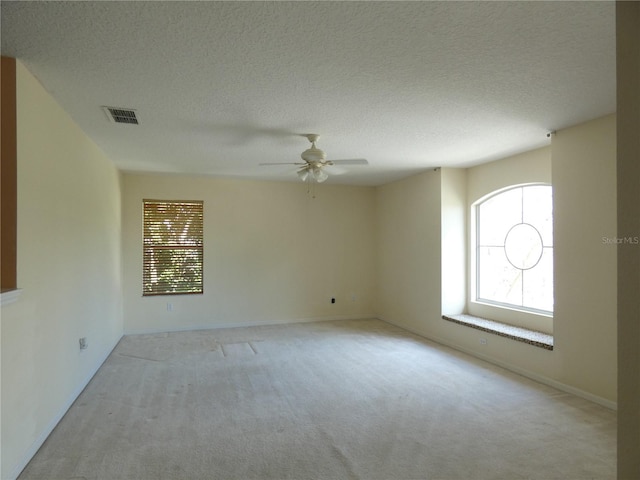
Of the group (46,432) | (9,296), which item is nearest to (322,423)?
(46,432)

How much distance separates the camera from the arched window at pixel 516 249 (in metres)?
4.20

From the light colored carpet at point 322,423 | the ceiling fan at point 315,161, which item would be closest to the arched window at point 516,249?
the light colored carpet at point 322,423

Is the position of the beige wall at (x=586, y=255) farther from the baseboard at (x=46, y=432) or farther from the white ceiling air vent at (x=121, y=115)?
the baseboard at (x=46, y=432)

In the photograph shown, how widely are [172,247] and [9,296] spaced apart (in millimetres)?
3963

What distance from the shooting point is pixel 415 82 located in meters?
2.50

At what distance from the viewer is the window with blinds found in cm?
584

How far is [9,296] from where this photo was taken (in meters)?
2.05

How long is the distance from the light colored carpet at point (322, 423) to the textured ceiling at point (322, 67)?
248 cm

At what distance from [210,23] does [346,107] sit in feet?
4.48

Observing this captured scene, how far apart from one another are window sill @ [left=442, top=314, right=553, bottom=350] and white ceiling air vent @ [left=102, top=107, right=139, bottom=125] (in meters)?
4.32

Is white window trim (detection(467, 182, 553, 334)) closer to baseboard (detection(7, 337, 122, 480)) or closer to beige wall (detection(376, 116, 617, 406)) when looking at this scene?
beige wall (detection(376, 116, 617, 406))

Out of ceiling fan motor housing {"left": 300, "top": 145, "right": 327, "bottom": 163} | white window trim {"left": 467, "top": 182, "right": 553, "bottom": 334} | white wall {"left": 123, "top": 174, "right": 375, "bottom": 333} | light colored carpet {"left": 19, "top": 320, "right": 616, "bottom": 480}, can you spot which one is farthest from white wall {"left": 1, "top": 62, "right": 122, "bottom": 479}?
white window trim {"left": 467, "top": 182, "right": 553, "bottom": 334}

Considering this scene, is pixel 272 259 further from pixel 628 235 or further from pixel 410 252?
pixel 628 235

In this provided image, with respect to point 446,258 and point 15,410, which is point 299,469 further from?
point 446,258
